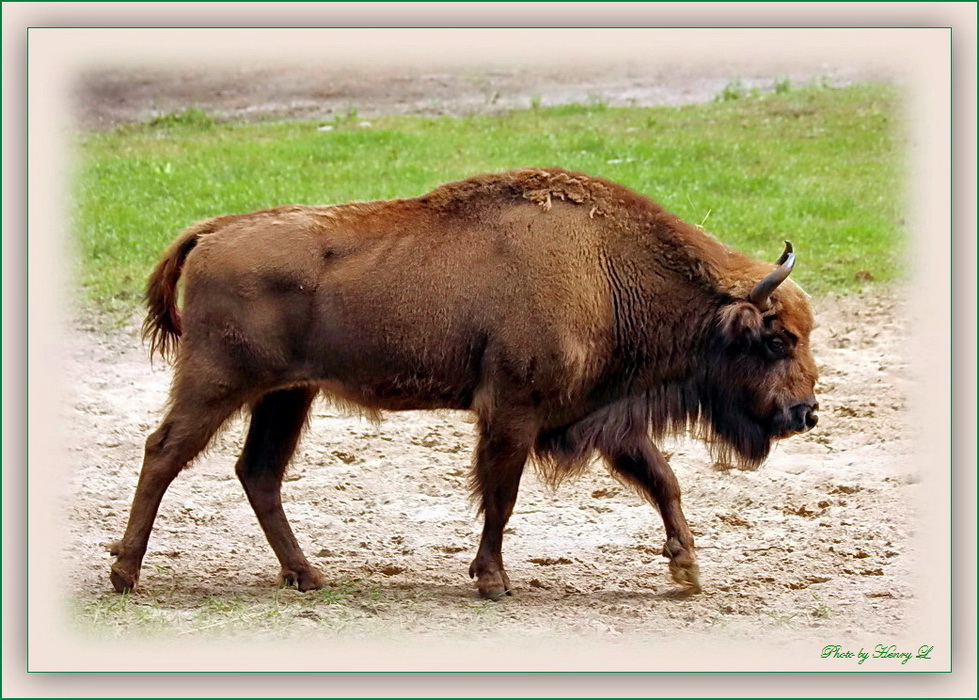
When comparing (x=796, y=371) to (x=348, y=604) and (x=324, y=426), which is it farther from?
(x=324, y=426)

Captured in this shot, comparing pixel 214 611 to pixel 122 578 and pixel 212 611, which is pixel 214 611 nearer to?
pixel 212 611

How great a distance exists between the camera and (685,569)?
6.37 metres

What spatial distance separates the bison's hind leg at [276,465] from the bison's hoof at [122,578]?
0.68 metres

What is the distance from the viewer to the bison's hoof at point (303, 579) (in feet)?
21.3

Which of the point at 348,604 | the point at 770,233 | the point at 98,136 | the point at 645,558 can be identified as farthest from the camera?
the point at 98,136

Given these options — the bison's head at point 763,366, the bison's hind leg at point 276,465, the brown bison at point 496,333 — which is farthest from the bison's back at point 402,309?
the bison's head at point 763,366

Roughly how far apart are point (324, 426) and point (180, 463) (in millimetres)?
Result: 2323

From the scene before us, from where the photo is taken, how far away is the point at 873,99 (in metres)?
16.6

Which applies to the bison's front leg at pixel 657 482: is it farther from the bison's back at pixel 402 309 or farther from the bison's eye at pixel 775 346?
the bison's eye at pixel 775 346

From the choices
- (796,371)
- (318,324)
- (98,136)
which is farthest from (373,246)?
(98,136)

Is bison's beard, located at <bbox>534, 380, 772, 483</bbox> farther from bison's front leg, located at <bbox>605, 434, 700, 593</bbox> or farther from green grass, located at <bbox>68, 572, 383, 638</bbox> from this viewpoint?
green grass, located at <bbox>68, 572, 383, 638</bbox>

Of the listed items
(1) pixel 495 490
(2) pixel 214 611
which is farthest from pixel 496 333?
(2) pixel 214 611

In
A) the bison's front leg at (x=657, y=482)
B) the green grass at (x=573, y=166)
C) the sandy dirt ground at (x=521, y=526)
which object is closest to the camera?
the sandy dirt ground at (x=521, y=526)

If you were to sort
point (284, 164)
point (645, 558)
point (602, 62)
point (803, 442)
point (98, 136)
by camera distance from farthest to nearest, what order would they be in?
point (602, 62) → point (98, 136) → point (284, 164) → point (803, 442) → point (645, 558)
